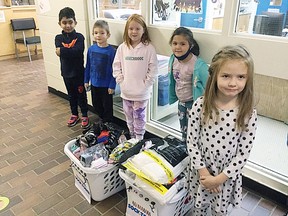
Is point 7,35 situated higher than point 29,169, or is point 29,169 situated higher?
point 7,35

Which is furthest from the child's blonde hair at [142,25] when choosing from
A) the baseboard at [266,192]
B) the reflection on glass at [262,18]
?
the baseboard at [266,192]

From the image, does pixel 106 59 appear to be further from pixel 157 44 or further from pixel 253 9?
pixel 253 9

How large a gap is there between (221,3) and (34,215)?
1.81 metres

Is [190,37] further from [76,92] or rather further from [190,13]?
[76,92]

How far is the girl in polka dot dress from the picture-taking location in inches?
42.5

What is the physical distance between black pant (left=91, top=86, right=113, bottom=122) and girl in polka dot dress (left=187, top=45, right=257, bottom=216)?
4.26ft

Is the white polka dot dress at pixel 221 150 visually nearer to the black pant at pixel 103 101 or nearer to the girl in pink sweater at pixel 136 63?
the girl in pink sweater at pixel 136 63

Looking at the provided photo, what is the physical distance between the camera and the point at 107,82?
233 centimetres

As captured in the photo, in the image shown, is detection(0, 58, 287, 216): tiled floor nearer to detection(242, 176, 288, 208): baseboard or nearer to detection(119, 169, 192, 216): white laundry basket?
detection(242, 176, 288, 208): baseboard

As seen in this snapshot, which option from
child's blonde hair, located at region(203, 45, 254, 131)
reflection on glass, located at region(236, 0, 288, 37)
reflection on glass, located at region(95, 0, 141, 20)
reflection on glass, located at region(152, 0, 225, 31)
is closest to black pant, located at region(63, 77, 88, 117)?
reflection on glass, located at region(95, 0, 141, 20)

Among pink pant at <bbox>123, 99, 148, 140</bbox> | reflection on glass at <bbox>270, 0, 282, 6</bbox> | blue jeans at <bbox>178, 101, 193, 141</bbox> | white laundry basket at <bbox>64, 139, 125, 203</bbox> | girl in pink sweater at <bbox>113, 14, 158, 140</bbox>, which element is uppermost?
reflection on glass at <bbox>270, 0, 282, 6</bbox>

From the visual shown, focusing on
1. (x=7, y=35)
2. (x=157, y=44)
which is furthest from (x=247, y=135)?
(x=7, y=35)

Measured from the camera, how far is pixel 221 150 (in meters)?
1.19

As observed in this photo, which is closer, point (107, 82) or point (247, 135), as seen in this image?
point (247, 135)
